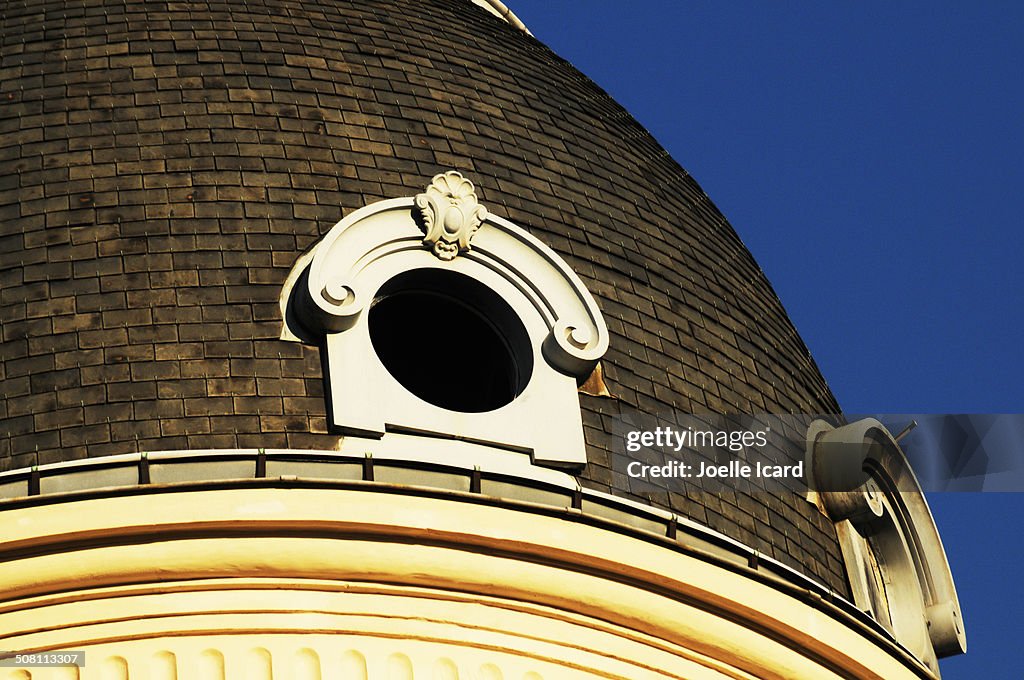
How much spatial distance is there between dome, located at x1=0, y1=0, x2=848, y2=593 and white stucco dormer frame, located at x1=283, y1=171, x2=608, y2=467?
26 centimetres

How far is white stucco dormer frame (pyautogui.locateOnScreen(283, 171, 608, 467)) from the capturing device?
19.0 metres

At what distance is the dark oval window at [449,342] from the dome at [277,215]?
0.71 m

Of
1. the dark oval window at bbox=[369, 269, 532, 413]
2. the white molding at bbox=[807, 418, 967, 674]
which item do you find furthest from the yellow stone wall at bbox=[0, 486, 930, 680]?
the white molding at bbox=[807, 418, 967, 674]

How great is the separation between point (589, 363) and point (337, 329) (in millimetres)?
1824

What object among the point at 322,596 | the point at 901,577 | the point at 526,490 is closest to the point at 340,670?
the point at 322,596

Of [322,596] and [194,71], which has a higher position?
[194,71]

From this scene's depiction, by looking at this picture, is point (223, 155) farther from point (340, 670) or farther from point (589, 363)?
point (340, 670)

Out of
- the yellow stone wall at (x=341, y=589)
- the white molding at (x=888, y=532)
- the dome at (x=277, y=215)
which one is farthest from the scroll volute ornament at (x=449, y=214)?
the white molding at (x=888, y=532)

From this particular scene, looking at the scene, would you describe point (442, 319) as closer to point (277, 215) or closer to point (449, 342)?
point (449, 342)

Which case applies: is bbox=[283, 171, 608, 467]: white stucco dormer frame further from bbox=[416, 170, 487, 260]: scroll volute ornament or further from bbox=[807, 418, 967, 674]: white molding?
bbox=[807, 418, 967, 674]: white molding

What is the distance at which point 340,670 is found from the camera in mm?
17594

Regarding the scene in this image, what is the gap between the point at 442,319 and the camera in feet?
66.0

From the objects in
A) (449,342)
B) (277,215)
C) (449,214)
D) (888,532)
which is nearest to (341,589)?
(449,342)

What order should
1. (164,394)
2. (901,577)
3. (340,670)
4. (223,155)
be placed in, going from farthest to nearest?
1. (901,577)
2. (223,155)
3. (164,394)
4. (340,670)
